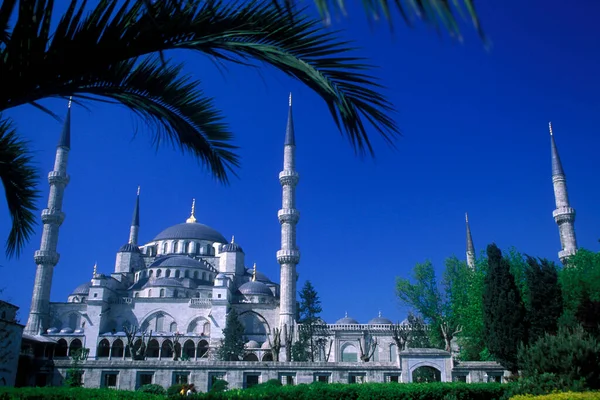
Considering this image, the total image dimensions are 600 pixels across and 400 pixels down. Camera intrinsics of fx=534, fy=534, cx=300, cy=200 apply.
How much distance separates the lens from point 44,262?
1453 inches

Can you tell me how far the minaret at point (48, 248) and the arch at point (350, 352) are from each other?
68.5 feet

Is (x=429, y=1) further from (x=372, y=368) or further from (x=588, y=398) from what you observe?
(x=372, y=368)

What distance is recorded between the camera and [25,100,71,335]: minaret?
36812mm

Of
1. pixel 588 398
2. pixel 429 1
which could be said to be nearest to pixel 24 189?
pixel 429 1

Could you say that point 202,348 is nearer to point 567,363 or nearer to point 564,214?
point 564,214

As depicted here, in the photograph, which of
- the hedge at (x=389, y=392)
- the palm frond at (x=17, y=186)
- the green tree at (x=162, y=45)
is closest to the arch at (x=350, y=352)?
the hedge at (x=389, y=392)

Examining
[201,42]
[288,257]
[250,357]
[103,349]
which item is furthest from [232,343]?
[201,42]

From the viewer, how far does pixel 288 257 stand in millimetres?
35906

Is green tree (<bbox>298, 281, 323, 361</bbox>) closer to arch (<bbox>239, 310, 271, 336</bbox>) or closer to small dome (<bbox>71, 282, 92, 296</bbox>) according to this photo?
arch (<bbox>239, 310, 271, 336</bbox>)

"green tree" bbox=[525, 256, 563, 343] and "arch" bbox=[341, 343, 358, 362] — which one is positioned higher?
"green tree" bbox=[525, 256, 563, 343]


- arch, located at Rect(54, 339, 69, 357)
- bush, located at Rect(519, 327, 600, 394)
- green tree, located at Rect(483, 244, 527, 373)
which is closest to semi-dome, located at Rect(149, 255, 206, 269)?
arch, located at Rect(54, 339, 69, 357)

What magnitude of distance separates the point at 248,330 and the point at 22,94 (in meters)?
37.4

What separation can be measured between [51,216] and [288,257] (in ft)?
55.9

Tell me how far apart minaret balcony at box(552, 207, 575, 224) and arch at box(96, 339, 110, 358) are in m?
31.3
